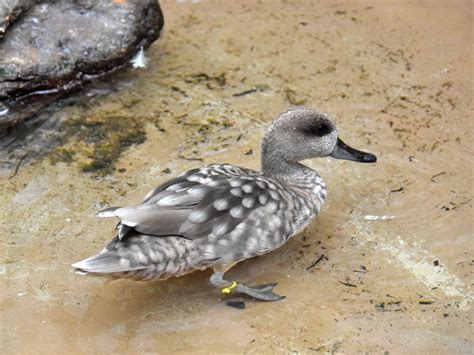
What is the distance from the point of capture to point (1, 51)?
5898mm

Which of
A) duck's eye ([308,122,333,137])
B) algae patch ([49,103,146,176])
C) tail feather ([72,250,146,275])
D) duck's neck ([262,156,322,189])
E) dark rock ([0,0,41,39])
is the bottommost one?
algae patch ([49,103,146,176])

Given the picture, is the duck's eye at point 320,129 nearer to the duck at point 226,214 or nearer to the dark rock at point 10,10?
the duck at point 226,214

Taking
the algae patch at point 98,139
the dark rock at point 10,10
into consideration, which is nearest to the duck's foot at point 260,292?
the algae patch at point 98,139

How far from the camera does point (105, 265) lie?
416cm

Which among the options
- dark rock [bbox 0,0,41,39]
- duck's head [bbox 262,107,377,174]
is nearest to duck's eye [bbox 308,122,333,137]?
duck's head [bbox 262,107,377,174]

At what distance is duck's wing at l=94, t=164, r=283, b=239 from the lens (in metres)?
4.34

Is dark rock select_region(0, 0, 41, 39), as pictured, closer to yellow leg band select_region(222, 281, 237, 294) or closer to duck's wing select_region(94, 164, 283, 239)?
duck's wing select_region(94, 164, 283, 239)

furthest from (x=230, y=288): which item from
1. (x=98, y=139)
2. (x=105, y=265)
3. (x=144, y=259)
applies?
(x=98, y=139)

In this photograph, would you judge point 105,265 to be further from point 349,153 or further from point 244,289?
point 349,153

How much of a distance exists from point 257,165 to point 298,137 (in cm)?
54

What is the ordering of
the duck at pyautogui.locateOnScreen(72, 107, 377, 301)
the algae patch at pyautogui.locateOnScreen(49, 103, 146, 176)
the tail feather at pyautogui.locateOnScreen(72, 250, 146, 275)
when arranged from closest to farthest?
the tail feather at pyautogui.locateOnScreen(72, 250, 146, 275) → the duck at pyautogui.locateOnScreen(72, 107, 377, 301) → the algae patch at pyautogui.locateOnScreen(49, 103, 146, 176)

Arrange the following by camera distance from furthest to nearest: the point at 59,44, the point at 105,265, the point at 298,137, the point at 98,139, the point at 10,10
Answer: the point at 59,44 < the point at 10,10 < the point at 98,139 < the point at 298,137 < the point at 105,265

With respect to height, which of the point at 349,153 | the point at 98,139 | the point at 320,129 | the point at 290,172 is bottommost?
the point at 98,139

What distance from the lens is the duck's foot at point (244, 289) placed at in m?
4.54
